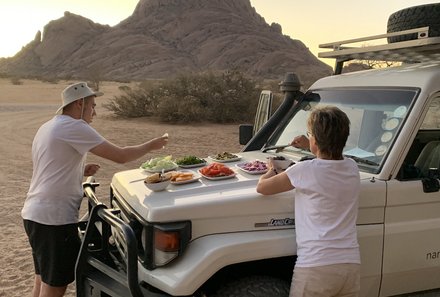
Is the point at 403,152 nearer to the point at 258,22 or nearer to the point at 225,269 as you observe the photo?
the point at 225,269

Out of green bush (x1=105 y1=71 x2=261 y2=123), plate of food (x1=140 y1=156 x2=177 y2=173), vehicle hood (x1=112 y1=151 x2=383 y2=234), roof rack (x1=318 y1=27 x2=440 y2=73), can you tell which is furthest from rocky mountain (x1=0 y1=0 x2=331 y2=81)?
vehicle hood (x1=112 y1=151 x2=383 y2=234)

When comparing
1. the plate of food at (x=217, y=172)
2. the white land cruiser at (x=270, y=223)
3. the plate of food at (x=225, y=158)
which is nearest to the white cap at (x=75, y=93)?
the white land cruiser at (x=270, y=223)

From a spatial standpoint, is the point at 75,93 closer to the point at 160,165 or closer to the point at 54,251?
the point at 160,165

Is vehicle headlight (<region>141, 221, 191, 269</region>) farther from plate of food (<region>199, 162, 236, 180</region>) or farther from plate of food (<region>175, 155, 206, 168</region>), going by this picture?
plate of food (<region>175, 155, 206, 168</region>)

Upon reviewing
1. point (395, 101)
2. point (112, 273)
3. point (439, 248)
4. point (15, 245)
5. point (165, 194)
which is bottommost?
point (15, 245)

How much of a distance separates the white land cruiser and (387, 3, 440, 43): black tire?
0.56 m

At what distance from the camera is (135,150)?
12.3 feet

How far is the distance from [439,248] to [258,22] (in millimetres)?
104904

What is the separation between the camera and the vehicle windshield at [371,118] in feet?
11.7

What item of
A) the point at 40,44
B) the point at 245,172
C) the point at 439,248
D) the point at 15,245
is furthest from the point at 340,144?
the point at 40,44

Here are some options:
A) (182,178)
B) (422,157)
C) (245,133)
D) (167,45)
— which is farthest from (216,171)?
(167,45)

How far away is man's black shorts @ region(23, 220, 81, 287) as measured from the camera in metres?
3.62

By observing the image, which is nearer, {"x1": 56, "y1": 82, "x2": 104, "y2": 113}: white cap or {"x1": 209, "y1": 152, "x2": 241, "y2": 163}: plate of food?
{"x1": 56, "y1": 82, "x2": 104, "y2": 113}: white cap

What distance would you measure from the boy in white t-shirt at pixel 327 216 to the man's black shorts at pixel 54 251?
5.43 ft
